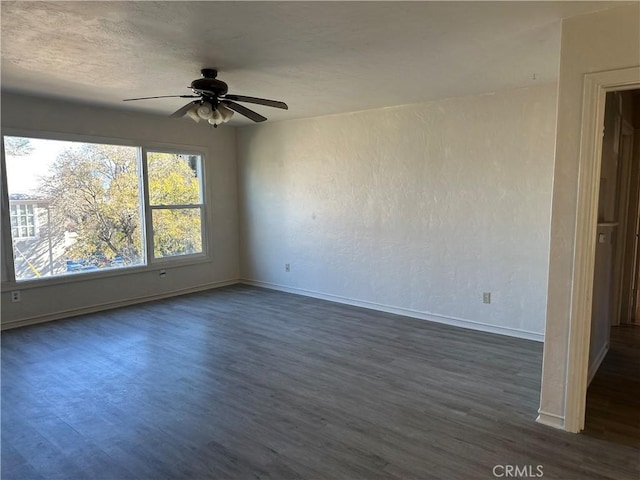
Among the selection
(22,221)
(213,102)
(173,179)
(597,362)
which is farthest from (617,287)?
(22,221)

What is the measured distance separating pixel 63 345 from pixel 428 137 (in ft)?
14.2

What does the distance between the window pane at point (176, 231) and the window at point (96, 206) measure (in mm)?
14

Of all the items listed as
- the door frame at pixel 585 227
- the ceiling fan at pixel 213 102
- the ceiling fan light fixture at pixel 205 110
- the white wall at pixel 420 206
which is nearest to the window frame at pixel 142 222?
the white wall at pixel 420 206

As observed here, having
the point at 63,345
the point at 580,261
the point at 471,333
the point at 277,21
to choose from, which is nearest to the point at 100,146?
the point at 63,345

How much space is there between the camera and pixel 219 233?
6.49 m

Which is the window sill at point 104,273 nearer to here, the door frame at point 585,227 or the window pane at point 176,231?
the window pane at point 176,231

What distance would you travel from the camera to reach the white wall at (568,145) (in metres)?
2.20

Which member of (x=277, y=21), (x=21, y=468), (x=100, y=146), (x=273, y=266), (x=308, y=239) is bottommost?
(x=21, y=468)

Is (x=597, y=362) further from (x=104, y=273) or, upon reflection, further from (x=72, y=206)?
(x=72, y=206)

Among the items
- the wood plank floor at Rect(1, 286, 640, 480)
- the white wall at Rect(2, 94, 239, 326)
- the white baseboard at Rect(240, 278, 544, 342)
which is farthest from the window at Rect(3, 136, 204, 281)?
the white baseboard at Rect(240, 278, 544, 342)

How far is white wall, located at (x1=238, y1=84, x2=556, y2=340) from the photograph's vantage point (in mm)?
4000

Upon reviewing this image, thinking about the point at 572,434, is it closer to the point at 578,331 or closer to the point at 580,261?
the point at 578,331

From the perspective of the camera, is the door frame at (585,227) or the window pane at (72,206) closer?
the door frame at (585,227)

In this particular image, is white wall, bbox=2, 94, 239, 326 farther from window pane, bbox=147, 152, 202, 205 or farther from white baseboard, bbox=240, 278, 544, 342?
white baseboard, bbox=240, 278, 544, 342
